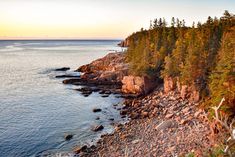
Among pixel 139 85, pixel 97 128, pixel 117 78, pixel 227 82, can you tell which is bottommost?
pixel 97 128

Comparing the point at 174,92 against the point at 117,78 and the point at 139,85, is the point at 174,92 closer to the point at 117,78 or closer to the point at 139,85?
the point at 139,85

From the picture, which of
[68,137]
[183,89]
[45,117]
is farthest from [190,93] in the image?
[45,117]

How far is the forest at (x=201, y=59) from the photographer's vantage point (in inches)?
1226

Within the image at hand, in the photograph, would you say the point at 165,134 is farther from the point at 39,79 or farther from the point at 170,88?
the point at 39,79

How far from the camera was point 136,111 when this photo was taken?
145 ft

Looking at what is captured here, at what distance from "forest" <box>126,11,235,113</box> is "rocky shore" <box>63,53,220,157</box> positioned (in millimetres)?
2141

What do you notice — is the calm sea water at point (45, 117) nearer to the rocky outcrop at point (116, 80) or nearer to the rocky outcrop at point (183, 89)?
the rocky outcrop at point (116, 80)

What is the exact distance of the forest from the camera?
3114cm

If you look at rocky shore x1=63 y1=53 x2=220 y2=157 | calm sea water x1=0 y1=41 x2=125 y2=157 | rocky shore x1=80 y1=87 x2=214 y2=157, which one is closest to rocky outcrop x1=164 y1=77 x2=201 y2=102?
rocky shore x1=63 y1=53 x2=220 y2=157

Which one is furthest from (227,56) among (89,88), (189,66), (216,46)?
(89,88)

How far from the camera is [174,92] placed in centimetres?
4812

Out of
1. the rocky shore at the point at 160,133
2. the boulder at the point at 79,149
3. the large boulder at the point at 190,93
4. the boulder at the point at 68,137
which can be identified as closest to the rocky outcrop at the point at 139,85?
the rocky shore at the point at 160,133

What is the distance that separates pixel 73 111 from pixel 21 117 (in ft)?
25.4

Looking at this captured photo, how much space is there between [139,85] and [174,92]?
8.66 m
